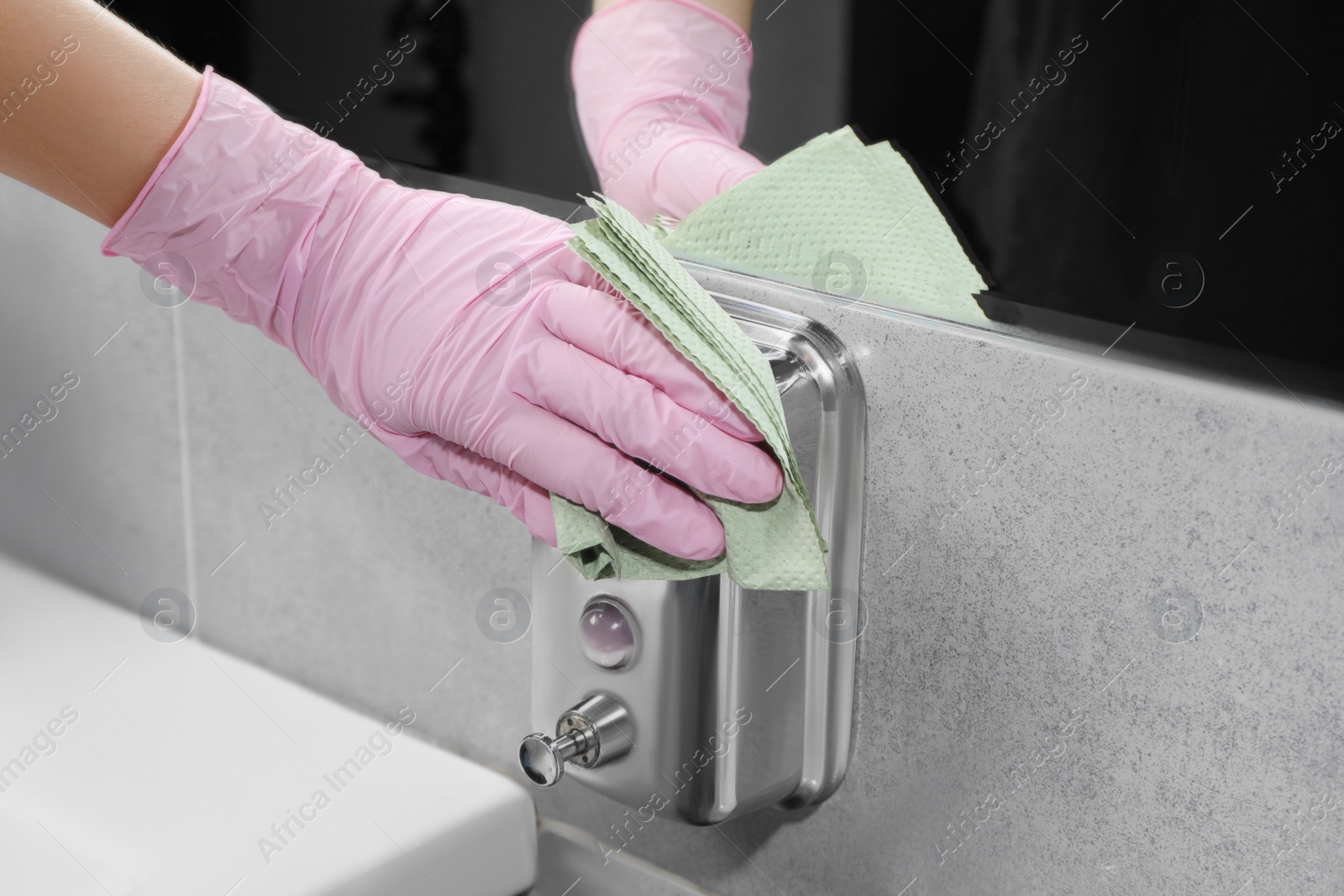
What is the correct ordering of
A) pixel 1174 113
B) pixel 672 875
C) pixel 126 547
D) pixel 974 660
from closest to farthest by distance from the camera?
pixel 1174 113, pixel 974 660, pixel 672 875, pixel 126 547

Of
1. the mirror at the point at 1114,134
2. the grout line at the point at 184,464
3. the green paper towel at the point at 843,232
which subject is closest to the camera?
the mirror at the point at 1114,134

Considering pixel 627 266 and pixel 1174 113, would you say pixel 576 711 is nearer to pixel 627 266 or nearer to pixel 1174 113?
pixel 627 266

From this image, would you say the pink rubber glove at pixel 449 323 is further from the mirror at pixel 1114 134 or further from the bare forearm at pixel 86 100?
the mirror at pixel 1114 134

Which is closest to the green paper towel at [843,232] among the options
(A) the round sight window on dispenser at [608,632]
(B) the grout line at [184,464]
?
(A) the round sight window on dispenser at [608,632]

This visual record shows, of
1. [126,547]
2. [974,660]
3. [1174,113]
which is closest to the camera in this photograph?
[1174,113]

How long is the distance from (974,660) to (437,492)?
351mm

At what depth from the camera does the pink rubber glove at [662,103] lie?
0.60 meters

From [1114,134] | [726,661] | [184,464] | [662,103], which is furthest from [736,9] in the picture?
[184,464]

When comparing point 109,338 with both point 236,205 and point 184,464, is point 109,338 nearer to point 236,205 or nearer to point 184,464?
point 184,464

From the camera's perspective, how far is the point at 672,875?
2.37ft

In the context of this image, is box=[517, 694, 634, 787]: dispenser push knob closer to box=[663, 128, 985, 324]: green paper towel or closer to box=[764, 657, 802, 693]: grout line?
box=[764, 657, 802, 693]: grout line

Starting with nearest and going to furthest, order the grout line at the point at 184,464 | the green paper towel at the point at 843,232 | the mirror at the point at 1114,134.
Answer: the mirror at the point at 1114,134
the green paper towel at the point at 843,232
the grout line at the point at 184,464

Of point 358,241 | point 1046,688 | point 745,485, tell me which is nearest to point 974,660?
point 1046,688

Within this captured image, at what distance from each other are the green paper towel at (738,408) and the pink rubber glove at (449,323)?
0.5 inches
